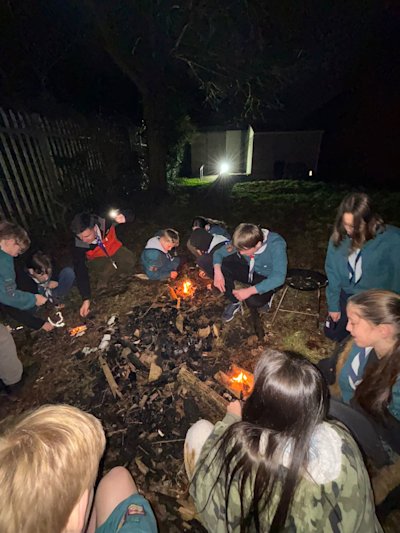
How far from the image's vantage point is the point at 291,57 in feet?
38.9

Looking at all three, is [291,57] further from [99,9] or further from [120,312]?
[120,312]

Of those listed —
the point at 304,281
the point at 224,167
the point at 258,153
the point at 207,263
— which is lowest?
the point at 224,167

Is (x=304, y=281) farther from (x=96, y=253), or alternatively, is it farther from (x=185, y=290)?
(x=96, y=253)

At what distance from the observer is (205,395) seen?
3471mm

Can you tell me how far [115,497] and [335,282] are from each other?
3505 mm

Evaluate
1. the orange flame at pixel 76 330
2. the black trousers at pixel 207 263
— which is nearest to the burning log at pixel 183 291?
the black trousers at pixel 207 263

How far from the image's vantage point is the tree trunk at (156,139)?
11492 millimetres

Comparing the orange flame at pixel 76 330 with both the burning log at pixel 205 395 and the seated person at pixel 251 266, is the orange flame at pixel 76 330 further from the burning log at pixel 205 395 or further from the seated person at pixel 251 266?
the seated person at pixel 251 266

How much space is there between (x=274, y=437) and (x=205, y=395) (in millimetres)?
2128

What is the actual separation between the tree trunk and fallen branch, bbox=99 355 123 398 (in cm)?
1029

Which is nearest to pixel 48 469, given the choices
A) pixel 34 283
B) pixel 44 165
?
pixel 34 283

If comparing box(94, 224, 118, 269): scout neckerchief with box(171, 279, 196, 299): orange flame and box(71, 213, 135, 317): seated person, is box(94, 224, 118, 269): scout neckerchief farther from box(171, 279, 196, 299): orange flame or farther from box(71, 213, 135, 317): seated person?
box(171, 279, 196, 299): orange flame

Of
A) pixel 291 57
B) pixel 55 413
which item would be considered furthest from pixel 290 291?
pixel 291 57

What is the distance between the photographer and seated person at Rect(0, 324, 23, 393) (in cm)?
355
